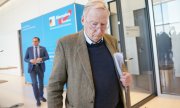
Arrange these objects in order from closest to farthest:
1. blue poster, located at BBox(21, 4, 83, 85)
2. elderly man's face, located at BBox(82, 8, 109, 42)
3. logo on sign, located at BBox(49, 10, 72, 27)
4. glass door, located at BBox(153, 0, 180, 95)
A: elderly man's face, located at BBox(82, 8, 109, 42) → glass door, located at BBox(153, 0, 180, 95) → blue poster, located at BBox(21, 4, 83, 85) → logo on sign, located at BBox(49, 10, 72, 27)

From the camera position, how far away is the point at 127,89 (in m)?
1.29

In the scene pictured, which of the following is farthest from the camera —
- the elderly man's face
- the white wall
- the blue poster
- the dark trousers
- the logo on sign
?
the white wall

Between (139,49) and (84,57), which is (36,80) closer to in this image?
(139,49)

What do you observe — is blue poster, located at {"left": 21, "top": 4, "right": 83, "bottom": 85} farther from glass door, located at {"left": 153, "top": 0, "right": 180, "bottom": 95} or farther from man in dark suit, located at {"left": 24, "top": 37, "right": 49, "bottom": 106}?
glass door, located at {"left": 153, "top": 0, "right": 180, "bottom": 95}

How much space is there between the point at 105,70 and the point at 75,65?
19 cm

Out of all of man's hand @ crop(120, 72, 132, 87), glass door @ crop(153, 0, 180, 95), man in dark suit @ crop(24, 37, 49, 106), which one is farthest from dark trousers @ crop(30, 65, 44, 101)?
man's hand @ crop(120, 72, 132, 87)

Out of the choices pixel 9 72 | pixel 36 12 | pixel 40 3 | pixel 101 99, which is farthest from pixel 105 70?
pixel 9 72

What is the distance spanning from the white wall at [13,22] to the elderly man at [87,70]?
652cm

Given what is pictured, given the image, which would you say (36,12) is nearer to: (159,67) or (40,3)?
(40,3)

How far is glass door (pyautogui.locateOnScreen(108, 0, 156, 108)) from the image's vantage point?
13.7ft

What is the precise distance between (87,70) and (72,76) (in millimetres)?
99

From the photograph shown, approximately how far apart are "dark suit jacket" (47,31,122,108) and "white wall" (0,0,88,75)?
21.4 feet

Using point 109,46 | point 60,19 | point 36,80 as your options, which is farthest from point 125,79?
point 60,19

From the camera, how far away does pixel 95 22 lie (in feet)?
3.70
